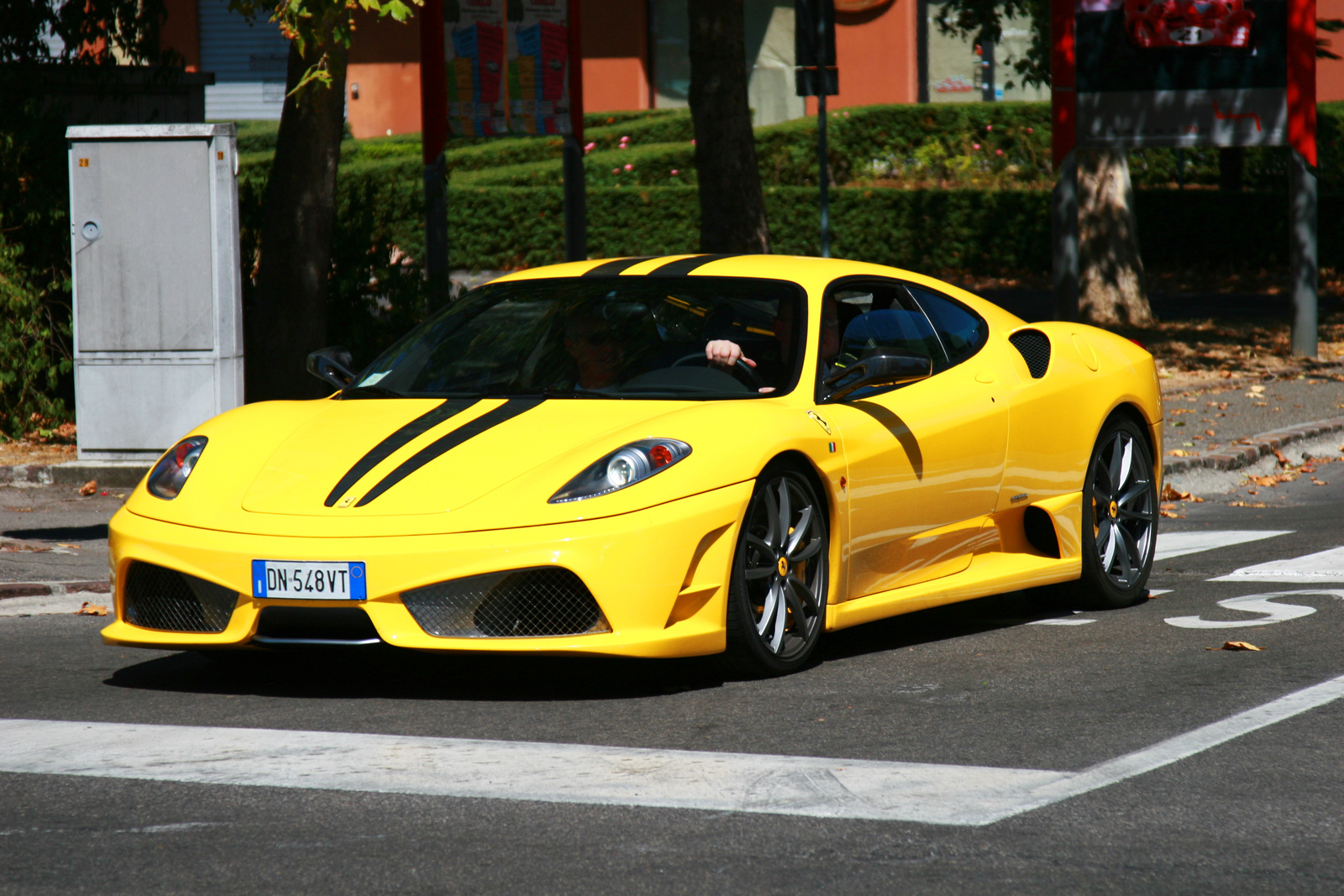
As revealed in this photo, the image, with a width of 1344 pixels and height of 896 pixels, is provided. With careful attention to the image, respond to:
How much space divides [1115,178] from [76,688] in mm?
16723

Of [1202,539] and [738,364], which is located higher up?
[738,364]

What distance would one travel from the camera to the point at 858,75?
43156mm

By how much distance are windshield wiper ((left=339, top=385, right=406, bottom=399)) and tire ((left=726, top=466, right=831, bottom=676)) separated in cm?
141

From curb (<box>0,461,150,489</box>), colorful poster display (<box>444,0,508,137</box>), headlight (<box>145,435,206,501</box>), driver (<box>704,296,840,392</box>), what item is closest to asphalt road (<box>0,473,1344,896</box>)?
headlight (<box>145,435,206,501</box>)

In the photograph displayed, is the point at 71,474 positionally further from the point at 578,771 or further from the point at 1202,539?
the point at 578,771

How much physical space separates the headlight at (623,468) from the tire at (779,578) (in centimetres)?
30

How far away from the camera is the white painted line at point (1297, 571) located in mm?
7648

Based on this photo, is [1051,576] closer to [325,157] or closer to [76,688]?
[76,688]

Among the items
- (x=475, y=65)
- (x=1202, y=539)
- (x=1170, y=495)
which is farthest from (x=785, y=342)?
(x=475, y=65)

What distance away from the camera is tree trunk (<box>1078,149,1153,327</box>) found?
2041cm

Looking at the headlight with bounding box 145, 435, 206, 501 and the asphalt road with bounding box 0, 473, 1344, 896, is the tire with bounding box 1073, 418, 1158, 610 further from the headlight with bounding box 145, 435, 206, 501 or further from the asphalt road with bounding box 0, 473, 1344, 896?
the headlight with bounding box 145, 435, 206, 501

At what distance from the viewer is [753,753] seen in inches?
181

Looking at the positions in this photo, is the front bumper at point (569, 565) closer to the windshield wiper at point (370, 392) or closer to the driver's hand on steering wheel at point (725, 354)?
the driver's hand on steering wheel at point (725, 354)

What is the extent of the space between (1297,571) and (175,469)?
4731 mm
